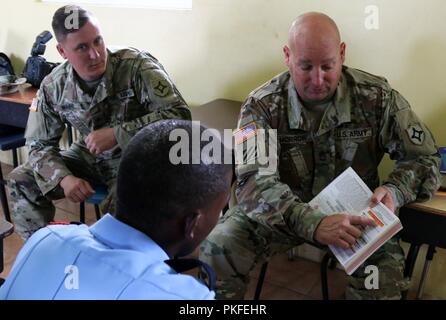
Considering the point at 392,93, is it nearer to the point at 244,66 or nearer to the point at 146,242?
the point at 244,66

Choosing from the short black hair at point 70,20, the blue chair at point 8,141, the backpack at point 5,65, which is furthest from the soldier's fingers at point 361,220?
the backpack at point 5,65

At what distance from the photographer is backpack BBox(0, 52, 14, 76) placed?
3.44 m

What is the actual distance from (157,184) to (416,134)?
1.22 m

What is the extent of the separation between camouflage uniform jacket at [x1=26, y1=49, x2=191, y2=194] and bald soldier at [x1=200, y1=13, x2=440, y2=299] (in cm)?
51

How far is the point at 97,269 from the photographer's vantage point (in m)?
0.87

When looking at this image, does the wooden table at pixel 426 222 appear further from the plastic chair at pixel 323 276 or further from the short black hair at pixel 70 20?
the short black hair at pixel 70 20

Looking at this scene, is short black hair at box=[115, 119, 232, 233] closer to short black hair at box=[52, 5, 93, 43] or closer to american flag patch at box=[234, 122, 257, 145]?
american flag patch at box=[234, 122, 257, 145]

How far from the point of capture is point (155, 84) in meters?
2.25

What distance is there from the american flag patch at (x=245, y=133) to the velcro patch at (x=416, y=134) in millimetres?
581

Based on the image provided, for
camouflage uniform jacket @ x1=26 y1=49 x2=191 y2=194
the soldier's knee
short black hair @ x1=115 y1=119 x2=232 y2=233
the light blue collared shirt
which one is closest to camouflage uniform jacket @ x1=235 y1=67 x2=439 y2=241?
camouflage uniform jacket @ x1=26 y1=49 x2=191 y2=194

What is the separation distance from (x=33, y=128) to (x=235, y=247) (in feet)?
4.19

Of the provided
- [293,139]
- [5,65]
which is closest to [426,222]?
[293,139]

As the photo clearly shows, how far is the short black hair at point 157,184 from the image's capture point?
0.97m
